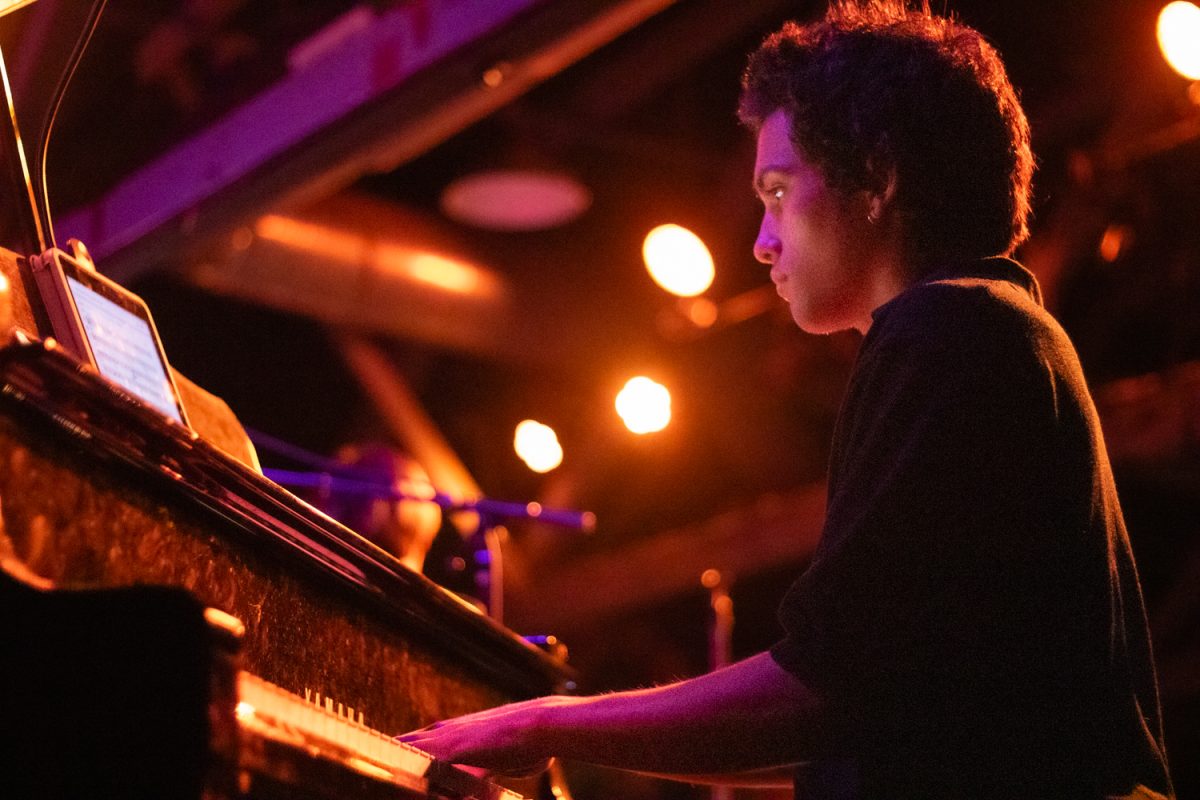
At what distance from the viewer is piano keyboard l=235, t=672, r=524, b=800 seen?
4.68ft

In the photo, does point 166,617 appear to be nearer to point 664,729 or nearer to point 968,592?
point 664,729

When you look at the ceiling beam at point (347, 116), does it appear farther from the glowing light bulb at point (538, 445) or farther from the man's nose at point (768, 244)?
the glowing light bulb at point (538, 445)

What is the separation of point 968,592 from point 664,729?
0.44m

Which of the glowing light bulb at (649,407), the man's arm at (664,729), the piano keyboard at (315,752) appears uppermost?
the glowing light bulb at (649,407)

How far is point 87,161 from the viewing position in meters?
6.53

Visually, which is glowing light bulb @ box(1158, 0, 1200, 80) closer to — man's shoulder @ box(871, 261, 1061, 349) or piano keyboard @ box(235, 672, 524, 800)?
man's shoulder @ box(871, 261, 1061, 349)

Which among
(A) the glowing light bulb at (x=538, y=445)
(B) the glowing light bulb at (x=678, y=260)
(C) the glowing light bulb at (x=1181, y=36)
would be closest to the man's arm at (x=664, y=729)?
(C) the glowing light bulb at (x=1181, y=36)

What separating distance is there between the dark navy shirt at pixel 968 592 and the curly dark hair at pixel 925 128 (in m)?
0.35

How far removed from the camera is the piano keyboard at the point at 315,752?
1.43m

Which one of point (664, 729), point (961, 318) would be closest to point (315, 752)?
point (664, 729)

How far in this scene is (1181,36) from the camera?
5.55m

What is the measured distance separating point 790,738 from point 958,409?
0.48 metres

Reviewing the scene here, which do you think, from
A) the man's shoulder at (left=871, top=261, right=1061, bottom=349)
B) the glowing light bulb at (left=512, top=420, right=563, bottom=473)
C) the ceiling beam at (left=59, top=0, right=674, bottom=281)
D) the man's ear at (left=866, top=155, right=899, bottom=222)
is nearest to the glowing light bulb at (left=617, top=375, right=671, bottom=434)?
the glowing light bulb at (left=512, top=420, right=563, bottom=473)

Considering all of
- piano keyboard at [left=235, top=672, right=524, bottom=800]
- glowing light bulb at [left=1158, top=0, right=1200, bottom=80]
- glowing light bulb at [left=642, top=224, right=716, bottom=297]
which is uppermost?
glowing light bulb at [left=642, top=224, right=716, bottom=297]
